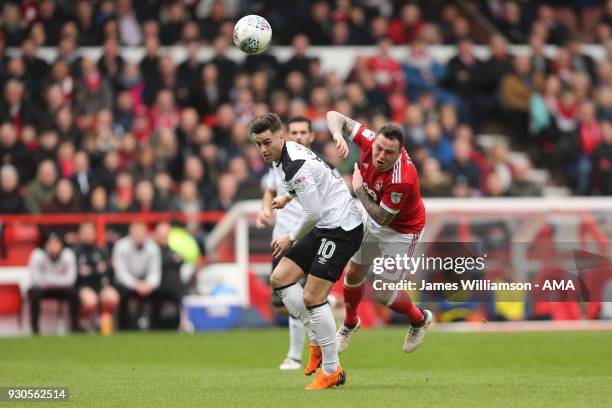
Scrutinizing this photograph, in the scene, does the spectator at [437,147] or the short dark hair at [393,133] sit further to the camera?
the spectator at [437,147]

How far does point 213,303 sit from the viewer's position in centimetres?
1797

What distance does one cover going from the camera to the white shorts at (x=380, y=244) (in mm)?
10914

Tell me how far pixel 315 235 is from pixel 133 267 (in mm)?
8052

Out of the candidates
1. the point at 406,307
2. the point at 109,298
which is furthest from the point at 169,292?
the point at 406,307

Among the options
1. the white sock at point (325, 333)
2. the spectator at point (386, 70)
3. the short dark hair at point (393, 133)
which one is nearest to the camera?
the white sock at point (325, 333)

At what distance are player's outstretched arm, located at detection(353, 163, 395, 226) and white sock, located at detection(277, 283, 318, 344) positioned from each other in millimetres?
892

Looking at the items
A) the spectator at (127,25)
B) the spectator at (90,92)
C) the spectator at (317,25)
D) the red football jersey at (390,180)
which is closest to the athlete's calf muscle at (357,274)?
the red football jersey at (390,180)

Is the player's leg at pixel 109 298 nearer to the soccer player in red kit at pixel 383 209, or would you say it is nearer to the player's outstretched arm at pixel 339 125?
the soccer player in red kit at pixel 383 209

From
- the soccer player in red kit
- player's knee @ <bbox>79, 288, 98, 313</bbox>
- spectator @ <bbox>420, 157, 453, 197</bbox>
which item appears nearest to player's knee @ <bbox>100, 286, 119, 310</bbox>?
player's knee @ <bbox>79, 288, 98, 313</bbox>

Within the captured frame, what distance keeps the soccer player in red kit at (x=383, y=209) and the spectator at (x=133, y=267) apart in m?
7.06

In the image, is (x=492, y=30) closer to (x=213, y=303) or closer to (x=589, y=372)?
(x=213, y=303)

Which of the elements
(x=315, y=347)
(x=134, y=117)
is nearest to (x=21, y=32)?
(x=134, y=117)

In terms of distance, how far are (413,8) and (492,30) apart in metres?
2.04

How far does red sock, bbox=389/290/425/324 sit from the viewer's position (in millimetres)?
11000
